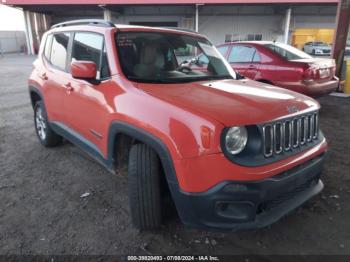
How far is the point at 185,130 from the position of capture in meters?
2.18

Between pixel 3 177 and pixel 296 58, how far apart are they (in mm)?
6352

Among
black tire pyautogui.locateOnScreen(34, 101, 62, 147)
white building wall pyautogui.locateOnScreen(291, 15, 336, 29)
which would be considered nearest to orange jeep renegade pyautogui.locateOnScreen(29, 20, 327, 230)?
black tire pyautogui.locateOnScreen(34, 101, 62, 147)

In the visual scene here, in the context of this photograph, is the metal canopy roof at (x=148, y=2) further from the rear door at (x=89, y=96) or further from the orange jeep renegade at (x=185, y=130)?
the rear door at (x=89, y=96)

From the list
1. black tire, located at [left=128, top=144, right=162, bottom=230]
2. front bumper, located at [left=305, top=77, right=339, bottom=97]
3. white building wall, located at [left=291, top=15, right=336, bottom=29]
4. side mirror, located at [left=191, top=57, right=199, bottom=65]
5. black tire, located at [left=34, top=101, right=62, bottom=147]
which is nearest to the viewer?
black tire, located at [left=128, top=144, right=162, bottom=230]

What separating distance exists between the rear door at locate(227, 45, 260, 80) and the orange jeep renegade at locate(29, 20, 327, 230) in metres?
3.61

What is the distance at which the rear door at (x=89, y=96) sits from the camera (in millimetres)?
2982

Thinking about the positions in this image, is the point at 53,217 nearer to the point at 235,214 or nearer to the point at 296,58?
the point at 235,214

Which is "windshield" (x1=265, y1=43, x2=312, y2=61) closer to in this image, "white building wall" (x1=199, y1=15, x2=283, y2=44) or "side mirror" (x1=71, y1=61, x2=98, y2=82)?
"side mirror" (x1=71, y1=61, x2=98, y2=82)

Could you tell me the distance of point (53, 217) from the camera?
3.00 meters

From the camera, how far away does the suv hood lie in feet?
7.25

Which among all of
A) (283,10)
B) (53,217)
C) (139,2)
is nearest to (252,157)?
(53,217)

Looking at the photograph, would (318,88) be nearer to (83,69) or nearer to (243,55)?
(243,55)

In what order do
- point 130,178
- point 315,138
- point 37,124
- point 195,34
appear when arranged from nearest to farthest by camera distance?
1. point 130,178
2. point 315,138
3. point 195,34
4. point 37,124

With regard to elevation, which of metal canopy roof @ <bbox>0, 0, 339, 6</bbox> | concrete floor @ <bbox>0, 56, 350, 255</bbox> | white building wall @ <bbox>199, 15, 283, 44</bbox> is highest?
metal canopy roof @ <bbox>0, 0, 339, 6</bbox>
